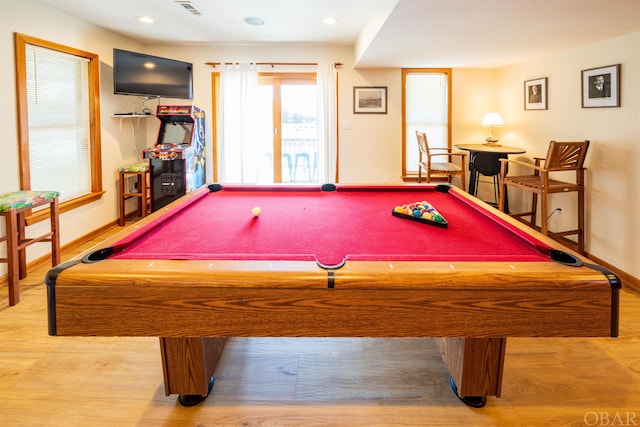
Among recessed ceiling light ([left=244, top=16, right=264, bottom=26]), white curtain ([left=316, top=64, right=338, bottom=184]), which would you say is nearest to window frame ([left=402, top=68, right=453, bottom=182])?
white curtain ([left=316, top=64, right=338, bottom=184])

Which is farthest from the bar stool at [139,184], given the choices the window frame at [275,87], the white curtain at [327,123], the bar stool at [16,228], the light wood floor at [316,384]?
the light wood floor at [316,384]

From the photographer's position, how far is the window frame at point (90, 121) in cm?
347

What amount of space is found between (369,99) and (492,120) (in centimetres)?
156

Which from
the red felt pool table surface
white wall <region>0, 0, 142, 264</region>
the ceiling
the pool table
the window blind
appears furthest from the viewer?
the window blind

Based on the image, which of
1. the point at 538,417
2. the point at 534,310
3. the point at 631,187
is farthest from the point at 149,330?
the point at 631,187

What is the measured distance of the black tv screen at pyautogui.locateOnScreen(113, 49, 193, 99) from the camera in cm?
468

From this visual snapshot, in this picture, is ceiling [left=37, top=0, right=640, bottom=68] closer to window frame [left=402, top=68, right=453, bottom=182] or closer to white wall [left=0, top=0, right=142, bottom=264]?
white wall [left=0, top=0, right=142, bottom=264]

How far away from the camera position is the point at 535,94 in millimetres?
4762

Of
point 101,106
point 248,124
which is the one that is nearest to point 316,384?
point 101,106

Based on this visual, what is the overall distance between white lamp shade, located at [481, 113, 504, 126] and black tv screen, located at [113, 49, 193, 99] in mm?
3713

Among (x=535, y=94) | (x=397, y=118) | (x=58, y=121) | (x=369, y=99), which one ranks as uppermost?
(x=369, y=99)

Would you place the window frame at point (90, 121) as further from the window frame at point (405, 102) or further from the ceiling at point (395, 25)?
the window frame at point (405, 102)

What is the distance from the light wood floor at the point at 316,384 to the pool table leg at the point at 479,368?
0.18 feet

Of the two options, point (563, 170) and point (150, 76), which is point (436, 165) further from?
point (150, 76)
